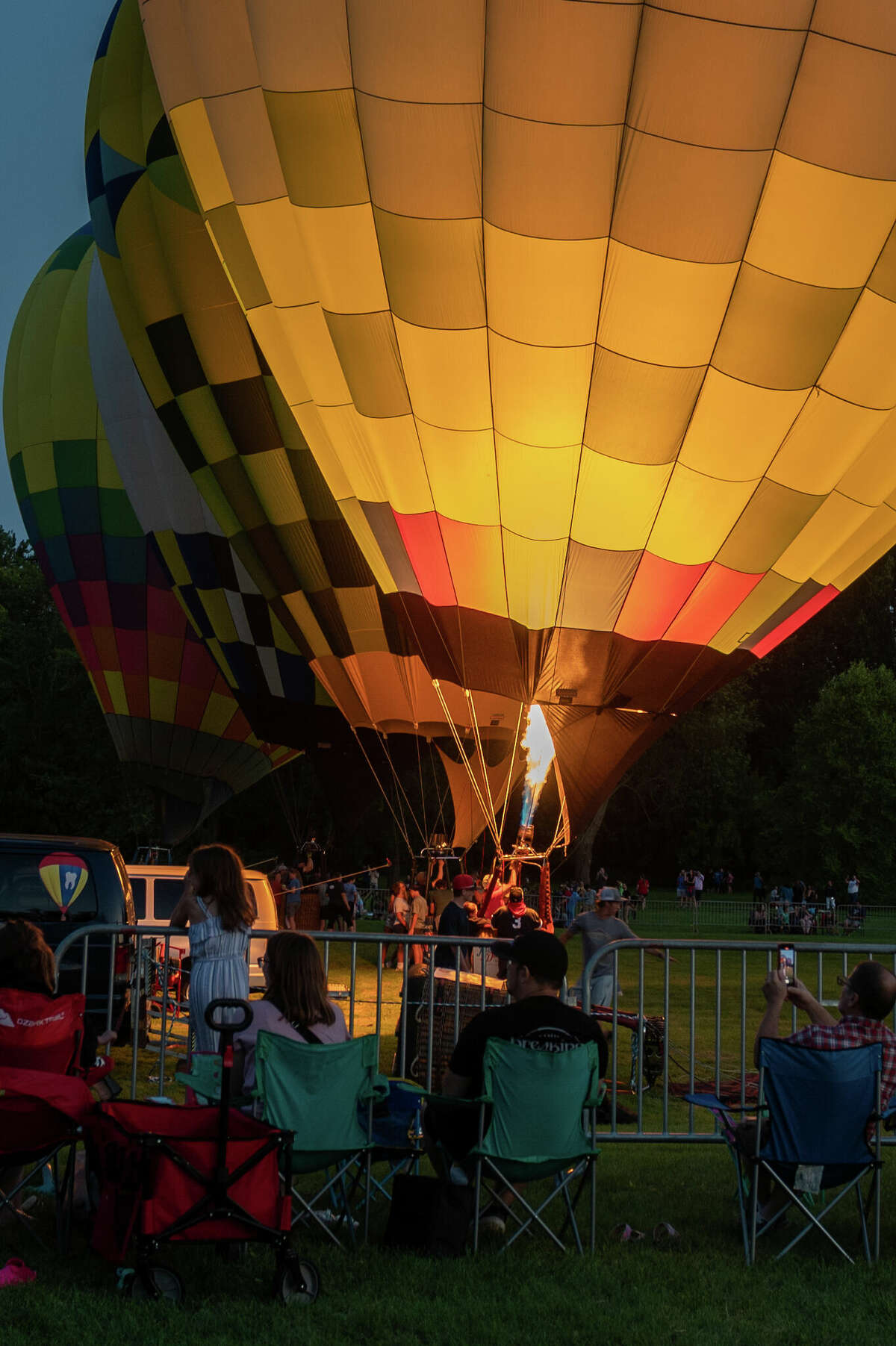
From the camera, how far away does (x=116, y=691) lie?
21.5m

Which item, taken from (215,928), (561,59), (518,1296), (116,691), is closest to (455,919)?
(215,928)

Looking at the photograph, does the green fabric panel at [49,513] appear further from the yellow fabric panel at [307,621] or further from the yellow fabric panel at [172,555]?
the yellow fabric panel at [307,621]

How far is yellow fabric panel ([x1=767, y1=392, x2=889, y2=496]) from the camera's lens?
31.3 ft

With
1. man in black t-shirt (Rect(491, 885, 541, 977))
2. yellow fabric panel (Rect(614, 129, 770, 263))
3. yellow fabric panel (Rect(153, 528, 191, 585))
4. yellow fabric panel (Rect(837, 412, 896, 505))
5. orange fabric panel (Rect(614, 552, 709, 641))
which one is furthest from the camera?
yellow fabric panel (Rect(153, 528, 191, 585))

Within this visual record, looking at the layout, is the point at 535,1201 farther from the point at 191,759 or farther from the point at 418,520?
the point at 191,759

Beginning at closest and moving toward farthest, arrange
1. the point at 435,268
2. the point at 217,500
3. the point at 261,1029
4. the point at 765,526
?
the point at 261,1029 < the point at 435,268 < the point at 765,526 < the point at 217,500

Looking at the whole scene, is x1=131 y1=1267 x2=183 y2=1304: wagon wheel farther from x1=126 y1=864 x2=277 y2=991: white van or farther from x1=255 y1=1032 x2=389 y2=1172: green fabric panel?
x1=126 y1=864 x2=277 y2=991: white van

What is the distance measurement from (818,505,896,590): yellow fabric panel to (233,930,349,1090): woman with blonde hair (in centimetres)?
778

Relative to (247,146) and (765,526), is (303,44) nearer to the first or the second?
(247,146)

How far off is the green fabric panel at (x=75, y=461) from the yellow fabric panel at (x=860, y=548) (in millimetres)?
11712

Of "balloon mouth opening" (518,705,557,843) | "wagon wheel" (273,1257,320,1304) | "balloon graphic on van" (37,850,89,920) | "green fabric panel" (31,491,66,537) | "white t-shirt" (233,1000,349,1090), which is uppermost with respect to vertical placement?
"green fabric panel" (31,491,66,537)

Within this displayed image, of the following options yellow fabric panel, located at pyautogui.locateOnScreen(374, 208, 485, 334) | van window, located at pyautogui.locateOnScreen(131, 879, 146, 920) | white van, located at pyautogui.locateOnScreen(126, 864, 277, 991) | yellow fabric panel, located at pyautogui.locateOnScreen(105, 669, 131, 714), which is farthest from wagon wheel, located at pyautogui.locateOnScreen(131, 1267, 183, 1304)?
yellow fabric panel, located at pyautogui.locateOnScreen(105, 669, 131, 714)

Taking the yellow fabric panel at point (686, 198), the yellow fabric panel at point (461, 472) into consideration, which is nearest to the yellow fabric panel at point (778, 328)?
Answer: the yellow fabric panel at point (686, 198)

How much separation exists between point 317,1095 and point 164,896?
942cm
